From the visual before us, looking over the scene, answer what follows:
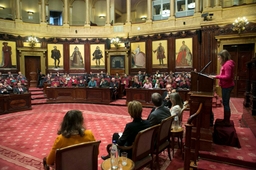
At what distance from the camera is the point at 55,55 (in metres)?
15.5

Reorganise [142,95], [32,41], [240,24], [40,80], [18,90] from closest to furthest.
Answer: [18,90] < [142,95] < [240,24] < [40,80] < [32,41]

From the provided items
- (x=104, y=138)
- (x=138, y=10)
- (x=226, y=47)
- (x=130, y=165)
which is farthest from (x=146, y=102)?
(x=138, y=10)

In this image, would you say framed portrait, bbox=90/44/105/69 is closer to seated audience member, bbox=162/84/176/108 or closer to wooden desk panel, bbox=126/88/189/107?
wooden desk panel, bbox=126/88/189/107

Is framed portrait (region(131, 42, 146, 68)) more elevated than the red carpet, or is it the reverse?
framed portrait (region(131, 42, 146, 68))

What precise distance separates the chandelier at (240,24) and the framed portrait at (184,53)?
2.93m

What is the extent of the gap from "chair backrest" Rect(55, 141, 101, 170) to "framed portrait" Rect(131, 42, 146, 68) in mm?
12805

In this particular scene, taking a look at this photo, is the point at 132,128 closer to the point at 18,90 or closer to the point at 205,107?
the point at 205,107

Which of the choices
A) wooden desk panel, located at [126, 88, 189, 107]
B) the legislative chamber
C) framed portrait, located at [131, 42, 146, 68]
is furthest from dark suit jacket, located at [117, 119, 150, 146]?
framed portrait, located at [131, 42, 146, 68]

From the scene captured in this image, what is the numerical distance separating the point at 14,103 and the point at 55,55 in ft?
26.3

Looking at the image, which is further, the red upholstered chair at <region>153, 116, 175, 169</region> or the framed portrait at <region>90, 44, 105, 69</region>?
the framed portrait at <region>90, 44, 105, 69</region>


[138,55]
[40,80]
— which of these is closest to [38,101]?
[40,80]

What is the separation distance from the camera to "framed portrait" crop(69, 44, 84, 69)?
15.9 m

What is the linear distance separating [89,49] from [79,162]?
14.7 m

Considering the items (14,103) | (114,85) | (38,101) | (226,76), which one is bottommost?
(38,101)
